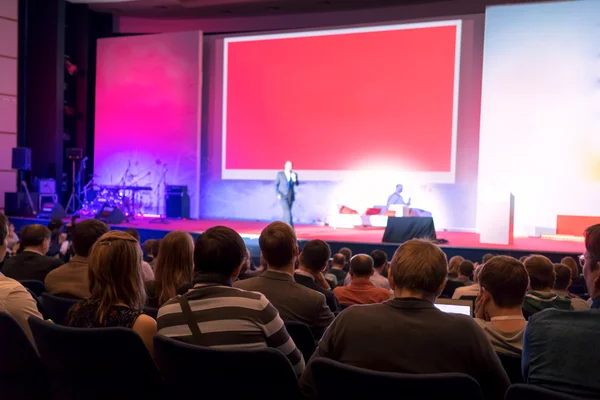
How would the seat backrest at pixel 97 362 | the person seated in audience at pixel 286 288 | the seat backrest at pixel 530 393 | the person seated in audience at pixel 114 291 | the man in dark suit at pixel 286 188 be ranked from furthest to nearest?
the man in dark suit at pixel 286 188 → the person seated in audience at pixel 286 288 → the person seated in audience at pixel 114 291 → the seat backrest at pixel 97 362 → the seat backrest at pixel 530 393

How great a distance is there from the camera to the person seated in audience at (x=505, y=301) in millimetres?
2018

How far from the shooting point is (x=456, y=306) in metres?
2.46

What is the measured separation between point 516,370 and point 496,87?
29.0 feet

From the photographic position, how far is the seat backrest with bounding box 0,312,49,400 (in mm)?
1994

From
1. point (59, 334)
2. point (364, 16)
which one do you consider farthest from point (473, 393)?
point (364, 16)

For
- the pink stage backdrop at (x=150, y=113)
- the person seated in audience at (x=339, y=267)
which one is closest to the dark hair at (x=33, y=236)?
the person seated in audience at (x=339, y=267)

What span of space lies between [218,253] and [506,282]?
1.03 metres

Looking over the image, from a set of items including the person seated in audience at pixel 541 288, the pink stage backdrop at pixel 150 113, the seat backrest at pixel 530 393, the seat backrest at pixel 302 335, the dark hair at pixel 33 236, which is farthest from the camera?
the pink stage backdrop at pixel 150 113

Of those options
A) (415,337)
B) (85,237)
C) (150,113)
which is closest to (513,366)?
(415,337)

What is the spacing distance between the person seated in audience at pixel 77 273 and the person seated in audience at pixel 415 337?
59.6 inches

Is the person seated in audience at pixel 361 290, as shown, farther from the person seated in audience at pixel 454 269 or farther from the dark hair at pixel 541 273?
the person seated in audience at pixel 454 269

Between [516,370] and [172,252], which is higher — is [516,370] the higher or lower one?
the lower one

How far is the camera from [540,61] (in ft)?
31.9

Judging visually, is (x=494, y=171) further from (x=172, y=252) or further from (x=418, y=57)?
(x=172, y=252)
